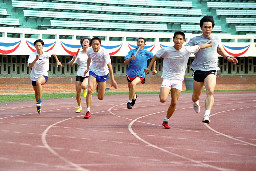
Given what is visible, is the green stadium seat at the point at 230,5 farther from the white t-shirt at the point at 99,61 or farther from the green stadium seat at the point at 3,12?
the white t-shirt at the point at 99,61

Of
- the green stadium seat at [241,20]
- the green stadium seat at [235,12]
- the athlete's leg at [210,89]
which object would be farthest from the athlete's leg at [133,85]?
the green stadium seat at [235,12]

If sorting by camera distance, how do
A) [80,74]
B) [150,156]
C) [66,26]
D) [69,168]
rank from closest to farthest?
[69,168] < [150,156] < [80,74] < [66,26]

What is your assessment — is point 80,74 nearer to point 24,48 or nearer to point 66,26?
point 24,48

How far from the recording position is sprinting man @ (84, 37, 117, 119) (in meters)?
13.7

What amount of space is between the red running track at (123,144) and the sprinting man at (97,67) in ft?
2.79

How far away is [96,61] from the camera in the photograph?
13984 millimetres

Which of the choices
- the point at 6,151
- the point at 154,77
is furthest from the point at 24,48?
the point at 6,151

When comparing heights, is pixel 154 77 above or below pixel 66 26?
below

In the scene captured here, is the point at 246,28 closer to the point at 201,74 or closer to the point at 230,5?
the point at 230,5

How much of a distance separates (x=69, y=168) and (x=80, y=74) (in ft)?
29.9

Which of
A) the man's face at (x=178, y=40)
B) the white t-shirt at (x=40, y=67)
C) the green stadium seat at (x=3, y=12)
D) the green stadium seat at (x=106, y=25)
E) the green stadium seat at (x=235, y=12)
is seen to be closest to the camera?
the man's face at (x=178, y=40)

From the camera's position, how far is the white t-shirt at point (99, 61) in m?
13.8

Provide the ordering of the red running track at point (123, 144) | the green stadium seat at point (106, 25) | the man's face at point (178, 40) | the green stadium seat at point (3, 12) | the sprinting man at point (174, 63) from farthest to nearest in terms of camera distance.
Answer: the green stadium seat at point (106, 25)
the green stadium seat at point (3, 12)
the sprinting man at point (174, 63)
the man's face at point (178, 40)
the red running track at point (123, 144)

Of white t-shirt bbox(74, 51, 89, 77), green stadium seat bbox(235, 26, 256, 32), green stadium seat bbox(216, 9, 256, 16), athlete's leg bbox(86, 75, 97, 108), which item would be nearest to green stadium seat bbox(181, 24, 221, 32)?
green stadium seat bbox(235, 26, 256, 32)
